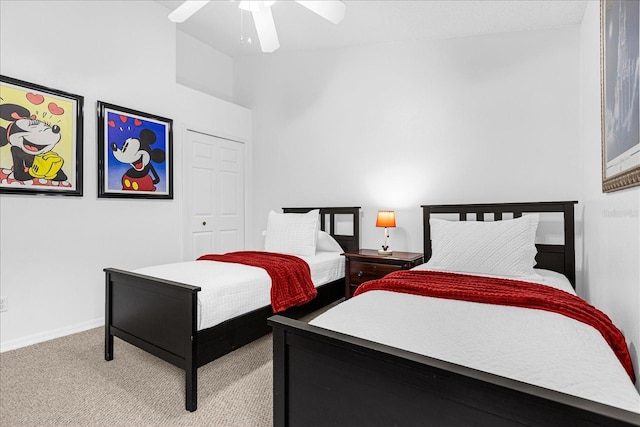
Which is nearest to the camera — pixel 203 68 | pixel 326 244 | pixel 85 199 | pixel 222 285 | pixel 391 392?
pixel 391 392

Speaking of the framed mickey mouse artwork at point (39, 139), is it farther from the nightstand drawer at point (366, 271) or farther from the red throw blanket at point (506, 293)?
the red throw blanket at point (506, 293)

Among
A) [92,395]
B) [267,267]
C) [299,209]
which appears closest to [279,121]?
[299,209]

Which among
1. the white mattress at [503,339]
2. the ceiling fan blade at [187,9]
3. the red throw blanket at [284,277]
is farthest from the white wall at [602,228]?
the ceiling fan blade at [187,9]

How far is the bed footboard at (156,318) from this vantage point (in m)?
1.88

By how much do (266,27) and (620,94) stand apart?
6.96 feet

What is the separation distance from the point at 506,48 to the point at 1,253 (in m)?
4.56

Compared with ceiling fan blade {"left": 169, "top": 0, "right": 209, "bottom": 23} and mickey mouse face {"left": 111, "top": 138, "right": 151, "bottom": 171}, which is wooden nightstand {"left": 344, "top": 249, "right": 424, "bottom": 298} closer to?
mickey mouse face {"left": 111, "top": 138, "right": 151, "bottom": 171}

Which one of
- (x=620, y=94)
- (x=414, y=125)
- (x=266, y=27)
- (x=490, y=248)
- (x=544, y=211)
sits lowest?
(x=490, y=248)

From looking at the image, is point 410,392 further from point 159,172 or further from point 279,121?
point 279,121

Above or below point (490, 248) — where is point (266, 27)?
above

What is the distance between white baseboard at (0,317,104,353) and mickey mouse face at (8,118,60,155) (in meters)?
1.44

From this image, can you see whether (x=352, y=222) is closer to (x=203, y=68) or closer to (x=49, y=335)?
(x=203, y=68)

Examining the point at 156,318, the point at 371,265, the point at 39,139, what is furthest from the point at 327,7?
the point at 39,139

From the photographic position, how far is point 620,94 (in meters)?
1.57
